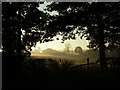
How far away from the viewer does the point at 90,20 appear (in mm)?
27734

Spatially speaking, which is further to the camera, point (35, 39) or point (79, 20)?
point (35, 39)

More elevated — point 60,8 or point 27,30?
point 60,8

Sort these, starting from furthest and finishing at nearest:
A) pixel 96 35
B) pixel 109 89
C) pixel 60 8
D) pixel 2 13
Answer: pixel 96 35
pixel 60 8
pixel 2 13
pixel 109 89

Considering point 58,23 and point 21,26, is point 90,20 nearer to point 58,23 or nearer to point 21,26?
point 58,23

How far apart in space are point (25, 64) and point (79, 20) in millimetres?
8426

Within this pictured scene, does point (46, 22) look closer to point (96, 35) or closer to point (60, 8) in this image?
point (60, 8)

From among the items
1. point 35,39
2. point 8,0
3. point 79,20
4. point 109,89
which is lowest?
point 109,89

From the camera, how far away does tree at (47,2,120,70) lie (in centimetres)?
2685

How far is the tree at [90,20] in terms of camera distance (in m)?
26.9

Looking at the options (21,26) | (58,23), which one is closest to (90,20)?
(58,23)

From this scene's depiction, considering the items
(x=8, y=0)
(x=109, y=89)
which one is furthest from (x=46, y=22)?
(x=109, y=89)

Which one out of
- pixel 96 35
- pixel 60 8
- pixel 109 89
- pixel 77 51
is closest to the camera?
pixel 109 89

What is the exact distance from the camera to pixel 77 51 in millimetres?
112875

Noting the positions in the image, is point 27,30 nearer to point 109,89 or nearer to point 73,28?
point 73,28
